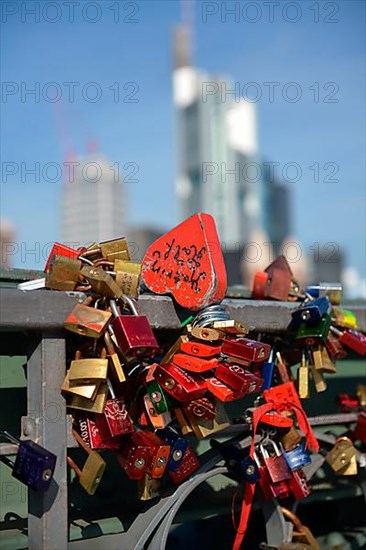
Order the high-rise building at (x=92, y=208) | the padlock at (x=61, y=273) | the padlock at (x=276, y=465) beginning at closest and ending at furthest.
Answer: the padlock at (x=61, y=273) < the padlock at (x=276, y=465) < the high-rise building at (x=92, y=208)

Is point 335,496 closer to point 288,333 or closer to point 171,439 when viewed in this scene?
point 288,333

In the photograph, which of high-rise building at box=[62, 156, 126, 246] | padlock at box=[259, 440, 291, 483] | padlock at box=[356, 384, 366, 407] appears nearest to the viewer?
padlock at box=[259, 440, 291, 483]

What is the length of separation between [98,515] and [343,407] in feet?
3.37

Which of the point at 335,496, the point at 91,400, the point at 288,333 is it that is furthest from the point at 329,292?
the point at 91,400

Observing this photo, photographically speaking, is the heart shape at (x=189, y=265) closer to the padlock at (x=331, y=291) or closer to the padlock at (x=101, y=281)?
the padlock at (x=101, y=281)

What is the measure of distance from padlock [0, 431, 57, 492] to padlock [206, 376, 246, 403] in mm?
422

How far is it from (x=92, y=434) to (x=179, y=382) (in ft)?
0.86

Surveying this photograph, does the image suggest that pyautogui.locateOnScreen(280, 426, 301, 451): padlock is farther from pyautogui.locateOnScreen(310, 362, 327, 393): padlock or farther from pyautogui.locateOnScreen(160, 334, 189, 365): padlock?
pyautogui.locateOnScreen(160, 334, 189, 365): padlock

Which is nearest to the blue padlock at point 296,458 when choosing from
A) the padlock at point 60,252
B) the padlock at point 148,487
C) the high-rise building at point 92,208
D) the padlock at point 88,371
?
the padlock at point 148,487

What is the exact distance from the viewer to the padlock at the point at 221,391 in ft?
5.23

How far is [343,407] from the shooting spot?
242 centimetres

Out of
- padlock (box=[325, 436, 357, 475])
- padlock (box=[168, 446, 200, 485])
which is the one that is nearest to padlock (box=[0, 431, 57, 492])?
padlock (box=[168, 446, 200, 485])

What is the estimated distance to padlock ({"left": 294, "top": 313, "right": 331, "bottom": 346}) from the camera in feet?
6.28

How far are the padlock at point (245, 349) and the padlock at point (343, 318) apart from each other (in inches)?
19.0
